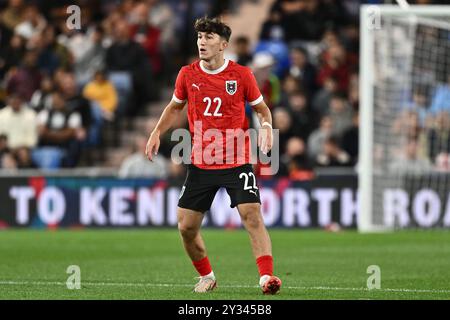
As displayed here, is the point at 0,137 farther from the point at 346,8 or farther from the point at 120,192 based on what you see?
the point at 346,8

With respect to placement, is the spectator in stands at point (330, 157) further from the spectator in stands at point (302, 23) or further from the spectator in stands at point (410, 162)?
the spectator in stands at point (302, 23)

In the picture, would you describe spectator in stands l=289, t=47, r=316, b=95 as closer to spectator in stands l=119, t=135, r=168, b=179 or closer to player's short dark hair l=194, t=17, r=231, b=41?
spectator in stands l=119, t=135, r=168, b=179

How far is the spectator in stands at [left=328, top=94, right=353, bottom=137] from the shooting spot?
22.9 m

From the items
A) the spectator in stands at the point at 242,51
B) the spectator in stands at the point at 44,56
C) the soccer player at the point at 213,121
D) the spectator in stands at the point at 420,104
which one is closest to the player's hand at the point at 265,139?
the soccer player at the point at 213,121

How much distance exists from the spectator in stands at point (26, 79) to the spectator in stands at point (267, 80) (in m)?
4.95

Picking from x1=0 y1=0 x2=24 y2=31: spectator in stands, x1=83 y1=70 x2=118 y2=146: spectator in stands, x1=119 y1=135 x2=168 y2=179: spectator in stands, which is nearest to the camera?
x1=119 y1=135 x2=168 y2=179: spectator in stands

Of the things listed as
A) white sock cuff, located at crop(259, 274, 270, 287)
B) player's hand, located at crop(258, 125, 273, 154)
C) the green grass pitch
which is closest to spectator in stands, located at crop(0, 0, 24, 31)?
the green grass pitch

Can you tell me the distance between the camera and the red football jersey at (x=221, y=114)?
1059 cm

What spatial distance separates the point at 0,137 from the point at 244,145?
13787mm

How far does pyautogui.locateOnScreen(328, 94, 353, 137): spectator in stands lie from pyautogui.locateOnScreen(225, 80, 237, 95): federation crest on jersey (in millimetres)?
12423

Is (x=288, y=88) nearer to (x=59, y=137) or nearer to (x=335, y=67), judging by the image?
(x=335, y=67)

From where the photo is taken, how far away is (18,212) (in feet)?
72.4

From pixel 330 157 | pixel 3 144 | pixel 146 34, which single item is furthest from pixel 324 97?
pixel 3 144

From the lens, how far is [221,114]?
34.8ft
